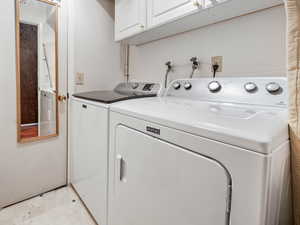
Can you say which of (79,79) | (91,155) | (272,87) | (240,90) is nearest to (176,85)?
(240,90)

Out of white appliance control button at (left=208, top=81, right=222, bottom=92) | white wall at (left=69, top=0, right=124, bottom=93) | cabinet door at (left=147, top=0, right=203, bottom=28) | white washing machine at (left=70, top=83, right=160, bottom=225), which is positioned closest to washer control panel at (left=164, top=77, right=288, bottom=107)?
white appliance control button at (left=208, top=81, right=222, bottom=92)

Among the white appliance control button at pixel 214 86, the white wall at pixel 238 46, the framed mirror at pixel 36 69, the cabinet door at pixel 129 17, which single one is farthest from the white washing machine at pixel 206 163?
the framed mirror at pixel 36 69

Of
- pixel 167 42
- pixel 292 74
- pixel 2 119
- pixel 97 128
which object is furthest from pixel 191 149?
pixel 2 119

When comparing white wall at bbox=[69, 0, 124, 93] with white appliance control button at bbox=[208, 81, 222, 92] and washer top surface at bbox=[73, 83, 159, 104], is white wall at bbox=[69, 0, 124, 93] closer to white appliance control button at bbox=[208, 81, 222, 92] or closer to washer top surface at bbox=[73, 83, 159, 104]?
washer top surface at bbox=[73, 83, 159, 104]

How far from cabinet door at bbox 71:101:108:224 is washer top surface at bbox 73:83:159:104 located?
70mm

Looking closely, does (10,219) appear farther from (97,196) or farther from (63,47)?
(63,47)

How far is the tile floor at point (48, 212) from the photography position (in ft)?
4.95

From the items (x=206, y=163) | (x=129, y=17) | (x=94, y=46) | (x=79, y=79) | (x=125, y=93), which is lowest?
(x=206, y=163)

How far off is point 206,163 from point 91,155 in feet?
3.64

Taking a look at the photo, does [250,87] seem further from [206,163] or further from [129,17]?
[129,17]

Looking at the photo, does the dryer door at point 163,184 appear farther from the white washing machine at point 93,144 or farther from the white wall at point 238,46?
the white wall at point 238,46

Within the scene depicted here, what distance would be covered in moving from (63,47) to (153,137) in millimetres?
1631

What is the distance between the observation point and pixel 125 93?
176 cm

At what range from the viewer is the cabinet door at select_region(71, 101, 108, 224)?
1268 millimetres
